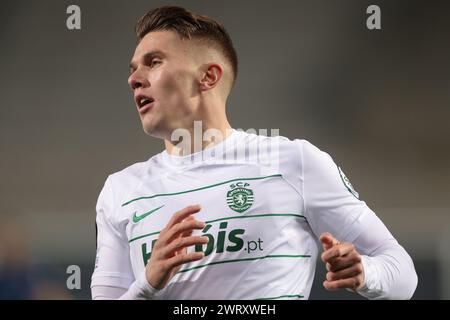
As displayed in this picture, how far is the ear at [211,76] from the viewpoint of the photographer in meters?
2.38

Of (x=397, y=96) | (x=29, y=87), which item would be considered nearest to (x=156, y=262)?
(x=29, y=87)

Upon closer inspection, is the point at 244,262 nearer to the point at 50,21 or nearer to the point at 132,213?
the point at 132,213

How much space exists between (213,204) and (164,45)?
59cm

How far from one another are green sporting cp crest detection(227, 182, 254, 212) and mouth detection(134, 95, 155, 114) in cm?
41

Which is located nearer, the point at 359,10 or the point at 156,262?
the point at 156,262

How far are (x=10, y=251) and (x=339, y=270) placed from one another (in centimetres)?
164

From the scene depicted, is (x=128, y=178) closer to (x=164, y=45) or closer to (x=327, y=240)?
(x=164, y=45)

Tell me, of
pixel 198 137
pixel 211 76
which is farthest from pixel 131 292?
pixel 211 76

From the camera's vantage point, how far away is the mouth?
2307 millimetres

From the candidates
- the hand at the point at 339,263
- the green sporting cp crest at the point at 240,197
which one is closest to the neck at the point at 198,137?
the green sporting cp crest at the point at 240,197

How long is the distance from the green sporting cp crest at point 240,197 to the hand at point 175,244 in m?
0.22

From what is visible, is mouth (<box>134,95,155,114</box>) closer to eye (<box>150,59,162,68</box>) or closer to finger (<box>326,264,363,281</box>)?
eye (<box>150,59,162,68</box>)

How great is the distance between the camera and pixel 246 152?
2336 millimetres

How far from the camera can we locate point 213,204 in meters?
2.22
